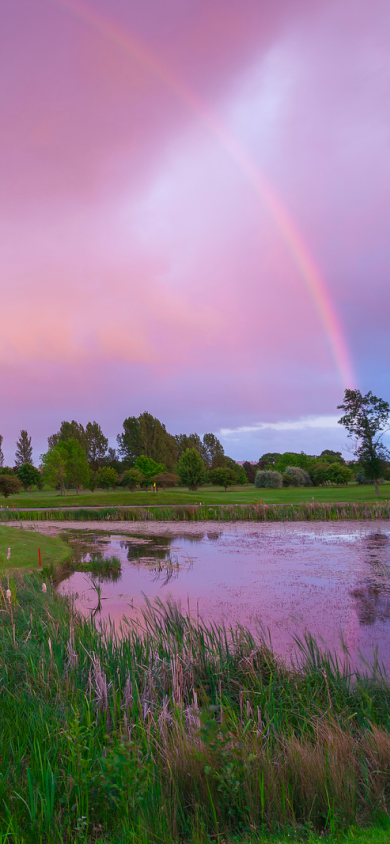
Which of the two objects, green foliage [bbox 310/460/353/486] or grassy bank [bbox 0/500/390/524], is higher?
green foliage [bbox 310/460/353/486]

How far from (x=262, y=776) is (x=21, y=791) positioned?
5.35 ft

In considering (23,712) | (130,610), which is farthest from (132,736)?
(130,610)

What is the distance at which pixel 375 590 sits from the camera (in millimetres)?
11570

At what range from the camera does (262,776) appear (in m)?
3.42

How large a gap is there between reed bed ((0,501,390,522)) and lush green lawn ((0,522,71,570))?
44.0ft

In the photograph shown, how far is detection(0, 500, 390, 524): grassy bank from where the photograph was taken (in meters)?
28.1

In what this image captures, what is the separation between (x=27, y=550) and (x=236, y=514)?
16941mm

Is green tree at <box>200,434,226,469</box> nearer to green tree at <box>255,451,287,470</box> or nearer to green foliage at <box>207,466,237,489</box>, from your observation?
green tree at <box>255,451,287,470</box>

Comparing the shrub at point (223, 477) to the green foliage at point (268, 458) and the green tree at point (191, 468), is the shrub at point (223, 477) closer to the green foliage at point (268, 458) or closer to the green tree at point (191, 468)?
the green tree at point (191, 468)

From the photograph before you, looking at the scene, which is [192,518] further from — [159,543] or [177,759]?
[177,759]

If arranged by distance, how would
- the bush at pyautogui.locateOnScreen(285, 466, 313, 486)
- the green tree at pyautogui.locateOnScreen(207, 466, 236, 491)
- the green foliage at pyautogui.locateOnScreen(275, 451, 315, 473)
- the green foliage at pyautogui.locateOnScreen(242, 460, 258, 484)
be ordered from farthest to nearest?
the green foliage at pyautogui.locateOnScreen(242, 460, 258, 484) → the green foliage at pyautogui.locateOnScreen(275, 451, 315, 473) → the bush at pyautogui.locateOnScreen(285, 466, 313, 486) → the green tree at pyautogui.locateOnScreen(207, 466, 236, 491)

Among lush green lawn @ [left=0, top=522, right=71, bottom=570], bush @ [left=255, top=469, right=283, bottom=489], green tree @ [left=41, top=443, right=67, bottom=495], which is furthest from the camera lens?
bush @ [left=255, top=469, right=283, bottom=489]

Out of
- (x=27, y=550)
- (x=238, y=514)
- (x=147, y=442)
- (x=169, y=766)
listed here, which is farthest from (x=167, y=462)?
(x=169, y=766)

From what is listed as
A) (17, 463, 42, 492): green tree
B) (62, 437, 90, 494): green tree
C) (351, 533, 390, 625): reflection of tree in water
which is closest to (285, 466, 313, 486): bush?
(62, 437, 90, 494): green tree
